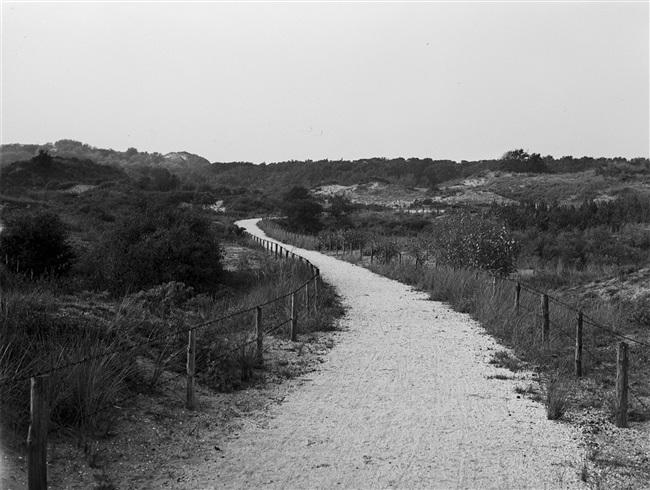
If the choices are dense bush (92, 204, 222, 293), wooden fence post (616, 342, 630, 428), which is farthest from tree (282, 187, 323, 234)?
→ wooden fence post (616, 342, 630, 428)

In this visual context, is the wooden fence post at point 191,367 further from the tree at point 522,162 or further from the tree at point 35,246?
the tree at point 522,162

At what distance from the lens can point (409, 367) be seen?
10.2m

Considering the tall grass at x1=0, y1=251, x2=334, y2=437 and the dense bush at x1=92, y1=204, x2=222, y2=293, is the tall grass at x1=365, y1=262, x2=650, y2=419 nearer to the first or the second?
the tall grass at x1=0, y1=251, x2=334, y2=437

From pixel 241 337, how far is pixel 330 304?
573 cm

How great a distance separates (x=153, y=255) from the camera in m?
17.7

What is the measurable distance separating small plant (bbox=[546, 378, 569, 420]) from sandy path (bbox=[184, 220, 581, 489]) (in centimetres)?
15

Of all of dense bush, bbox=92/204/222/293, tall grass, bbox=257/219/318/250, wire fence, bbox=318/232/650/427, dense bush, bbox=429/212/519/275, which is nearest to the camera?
wire fence, bbox=318/232/650/427

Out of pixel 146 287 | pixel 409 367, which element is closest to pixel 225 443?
pixel 409 367

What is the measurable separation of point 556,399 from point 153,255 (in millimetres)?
12706

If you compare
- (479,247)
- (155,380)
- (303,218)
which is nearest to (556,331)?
(155,380)

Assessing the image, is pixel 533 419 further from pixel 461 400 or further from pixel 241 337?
pixel 241 337

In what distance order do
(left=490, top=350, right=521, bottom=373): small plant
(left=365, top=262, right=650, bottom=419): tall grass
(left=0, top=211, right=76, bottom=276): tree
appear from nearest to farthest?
(left=365, top=262, right=650, bottom=419): tall grass < (left=490, top=350, right=521, bottom=373): small plant < (left=0, top=211, right=76, bottom=276): tree

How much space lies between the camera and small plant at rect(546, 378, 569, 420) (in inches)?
293

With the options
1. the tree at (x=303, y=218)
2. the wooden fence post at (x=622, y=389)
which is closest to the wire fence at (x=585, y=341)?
the wooden fence post at (x=622, y=389)
